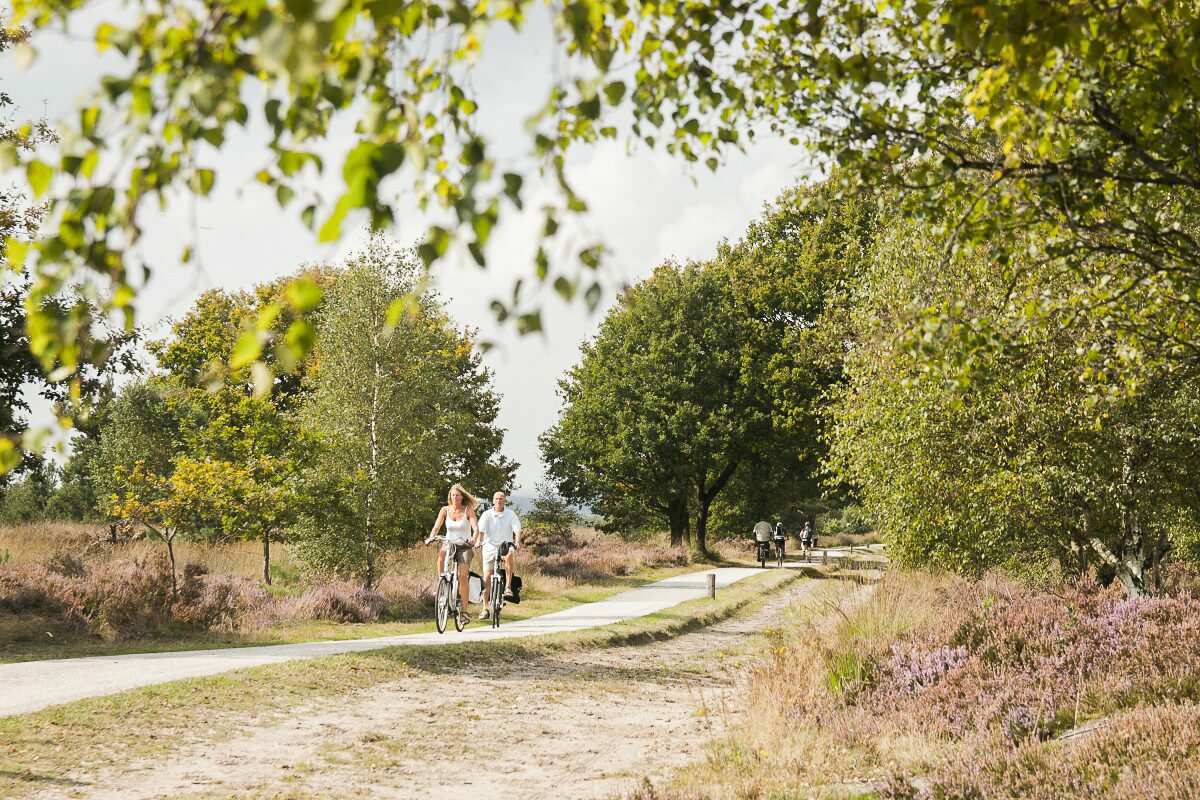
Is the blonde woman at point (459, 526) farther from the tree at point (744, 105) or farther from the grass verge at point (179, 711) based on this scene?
the tree at point (744, 105)

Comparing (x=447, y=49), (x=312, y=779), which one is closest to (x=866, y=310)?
(x=312, y=779)

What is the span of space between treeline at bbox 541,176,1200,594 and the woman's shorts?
7.14m

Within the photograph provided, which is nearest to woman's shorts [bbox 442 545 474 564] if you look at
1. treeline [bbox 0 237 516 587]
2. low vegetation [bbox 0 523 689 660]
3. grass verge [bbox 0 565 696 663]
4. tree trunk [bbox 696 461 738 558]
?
grass verge [bbox 0 565 696 663]

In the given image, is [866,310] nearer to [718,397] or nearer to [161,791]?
[161,791]

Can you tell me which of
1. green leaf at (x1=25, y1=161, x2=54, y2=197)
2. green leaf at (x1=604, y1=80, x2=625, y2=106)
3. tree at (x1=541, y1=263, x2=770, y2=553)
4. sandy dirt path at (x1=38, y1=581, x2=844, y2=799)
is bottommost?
sandy dirt path at (x1=38, y1=581, x2=844, y2=799)

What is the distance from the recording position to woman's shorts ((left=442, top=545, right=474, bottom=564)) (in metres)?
14.4

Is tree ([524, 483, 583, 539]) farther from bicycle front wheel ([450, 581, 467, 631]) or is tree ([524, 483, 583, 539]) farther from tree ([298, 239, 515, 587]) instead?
bicycle front wheel ([450, 581, 467, 631])

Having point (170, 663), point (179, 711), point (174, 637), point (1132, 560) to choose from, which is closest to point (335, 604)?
point (174, 637)

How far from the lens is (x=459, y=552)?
14555mm

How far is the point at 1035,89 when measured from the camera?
13.1ft

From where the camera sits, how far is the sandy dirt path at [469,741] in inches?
285

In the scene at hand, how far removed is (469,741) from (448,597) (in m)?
6.25

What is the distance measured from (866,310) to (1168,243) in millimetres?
10893

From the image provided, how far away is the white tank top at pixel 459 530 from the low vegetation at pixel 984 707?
5240 millimetres
